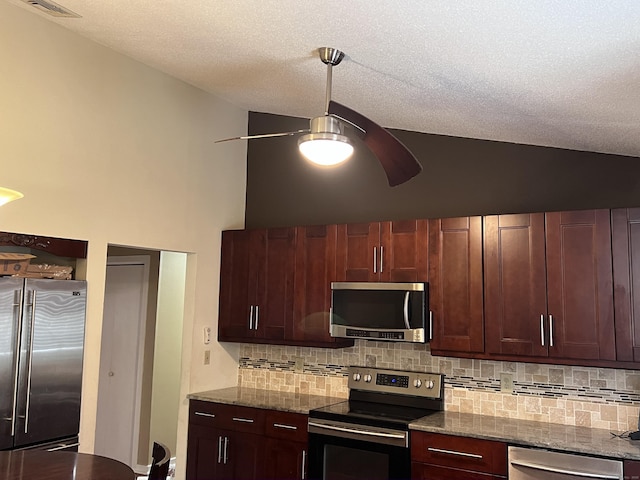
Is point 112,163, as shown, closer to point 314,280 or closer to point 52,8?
point 52,8

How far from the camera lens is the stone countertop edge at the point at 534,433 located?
2934 millimetres

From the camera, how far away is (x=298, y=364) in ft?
14.8

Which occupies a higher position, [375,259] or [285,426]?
[375,259]

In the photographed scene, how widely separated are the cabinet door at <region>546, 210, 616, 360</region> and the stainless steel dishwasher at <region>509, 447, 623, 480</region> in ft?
1.84

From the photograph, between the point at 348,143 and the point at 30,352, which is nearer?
the point at 348,143

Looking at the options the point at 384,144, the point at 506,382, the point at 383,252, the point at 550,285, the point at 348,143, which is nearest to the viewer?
the point at 384,144

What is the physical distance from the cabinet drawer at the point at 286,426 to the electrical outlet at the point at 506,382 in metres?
1.27

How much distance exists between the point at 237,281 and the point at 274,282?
14.4 inches

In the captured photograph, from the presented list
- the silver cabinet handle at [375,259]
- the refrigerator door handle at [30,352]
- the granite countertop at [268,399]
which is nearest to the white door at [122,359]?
the granite countertop at [268,399]

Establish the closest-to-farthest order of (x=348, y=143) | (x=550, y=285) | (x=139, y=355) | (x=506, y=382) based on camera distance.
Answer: (x=348, y=143), (x=550, y=285), (x=506, y=382), (x=139, y=355)

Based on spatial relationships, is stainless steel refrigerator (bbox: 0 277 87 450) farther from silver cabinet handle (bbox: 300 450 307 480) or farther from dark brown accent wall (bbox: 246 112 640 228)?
dark brown accent wall (bbox: 246 112 640 228)

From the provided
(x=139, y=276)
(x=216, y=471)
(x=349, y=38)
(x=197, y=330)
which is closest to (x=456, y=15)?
(x=349, y=38)

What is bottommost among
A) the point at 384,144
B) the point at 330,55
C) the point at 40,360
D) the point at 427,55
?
the point at 40,360

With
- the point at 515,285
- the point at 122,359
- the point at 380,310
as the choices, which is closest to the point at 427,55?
the point at 515,285
